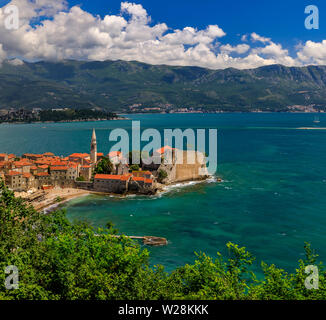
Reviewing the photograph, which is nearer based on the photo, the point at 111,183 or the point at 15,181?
the point at 15,181

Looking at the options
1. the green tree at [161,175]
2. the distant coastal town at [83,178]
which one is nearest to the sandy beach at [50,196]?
the distant coastal town at [83,178]

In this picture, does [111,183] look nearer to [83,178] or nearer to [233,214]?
[83,178]

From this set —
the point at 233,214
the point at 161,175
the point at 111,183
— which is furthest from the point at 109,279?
the point at 161,175

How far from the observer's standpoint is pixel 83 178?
7731 centimetres

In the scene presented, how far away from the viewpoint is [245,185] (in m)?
76.5

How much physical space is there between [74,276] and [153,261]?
20.4 m

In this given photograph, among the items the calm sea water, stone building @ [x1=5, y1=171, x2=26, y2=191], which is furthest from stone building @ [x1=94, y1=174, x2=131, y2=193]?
stone building @ [x1=5, y1=171, x2=26, y2=191]

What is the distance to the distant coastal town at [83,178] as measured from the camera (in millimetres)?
70812

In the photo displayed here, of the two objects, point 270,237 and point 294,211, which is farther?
point 294,211
